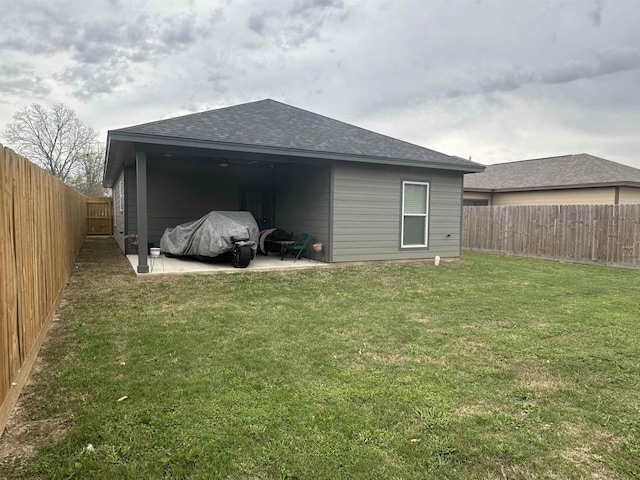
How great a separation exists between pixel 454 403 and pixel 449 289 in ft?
14.4

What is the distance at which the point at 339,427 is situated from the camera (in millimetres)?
2447

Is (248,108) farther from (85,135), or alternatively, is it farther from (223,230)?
(85,135)

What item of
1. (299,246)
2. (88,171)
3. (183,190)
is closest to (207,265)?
(299,246)

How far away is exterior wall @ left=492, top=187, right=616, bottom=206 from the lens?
14.4 meters

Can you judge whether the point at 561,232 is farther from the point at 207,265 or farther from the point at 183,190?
the point at 183,190

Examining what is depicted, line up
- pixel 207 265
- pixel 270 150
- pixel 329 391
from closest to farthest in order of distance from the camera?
pixel 329 391 → pixel 270 150 → pixel 207 265

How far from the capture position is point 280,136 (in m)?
9.11

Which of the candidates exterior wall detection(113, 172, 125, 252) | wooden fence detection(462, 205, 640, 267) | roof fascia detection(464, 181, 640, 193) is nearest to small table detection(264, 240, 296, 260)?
exterior wall detection(113, 172, 125, 252)

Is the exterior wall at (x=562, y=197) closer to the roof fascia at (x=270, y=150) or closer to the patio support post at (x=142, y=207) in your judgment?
the roof fascia at (x=270, y=150)

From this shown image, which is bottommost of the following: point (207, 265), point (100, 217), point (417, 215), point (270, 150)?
point (207, 265)

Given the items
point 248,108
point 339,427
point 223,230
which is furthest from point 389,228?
point 339,427

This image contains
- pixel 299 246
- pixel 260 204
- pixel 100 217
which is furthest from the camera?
pixel 100 217

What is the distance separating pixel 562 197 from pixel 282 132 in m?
11.7

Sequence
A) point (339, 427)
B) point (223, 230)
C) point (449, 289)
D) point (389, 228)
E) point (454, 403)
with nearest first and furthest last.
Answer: point (339, 427)
point (454, 403)
point (449, 289)
point (223, 230)
point (389, 228)
